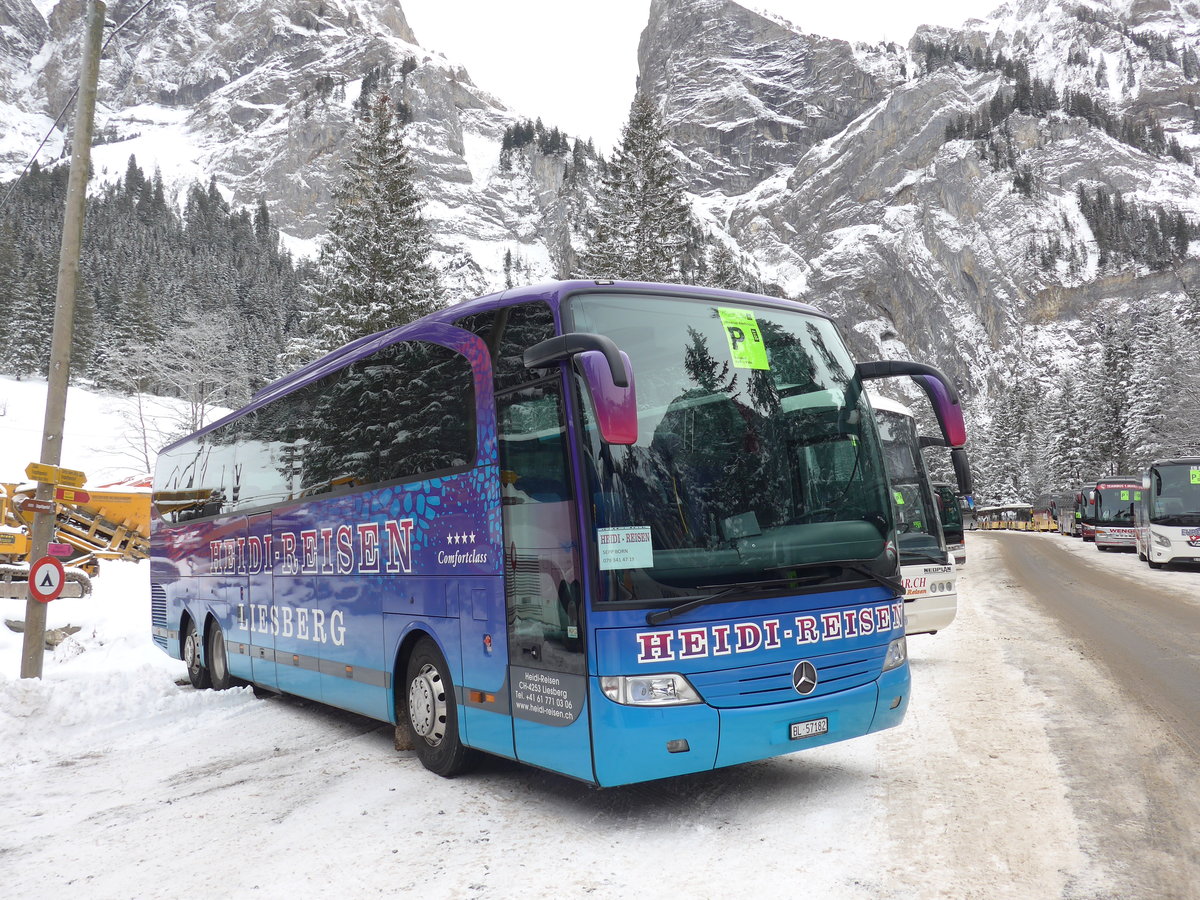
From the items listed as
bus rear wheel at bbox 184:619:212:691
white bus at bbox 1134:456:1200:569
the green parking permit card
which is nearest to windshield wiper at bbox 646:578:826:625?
the green parking permit card

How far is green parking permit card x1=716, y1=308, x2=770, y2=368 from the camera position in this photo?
219 inches

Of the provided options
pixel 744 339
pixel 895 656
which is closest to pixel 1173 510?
pixel 895 656

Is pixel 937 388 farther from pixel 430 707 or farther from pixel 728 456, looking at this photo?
pixel 430 707

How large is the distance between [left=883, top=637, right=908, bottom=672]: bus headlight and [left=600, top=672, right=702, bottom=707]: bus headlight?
168 centimetres

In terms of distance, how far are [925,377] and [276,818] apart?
514cm

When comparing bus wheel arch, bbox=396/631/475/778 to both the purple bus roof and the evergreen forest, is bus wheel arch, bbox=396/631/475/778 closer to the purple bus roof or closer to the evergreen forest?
the purple bus roof

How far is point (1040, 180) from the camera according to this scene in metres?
187

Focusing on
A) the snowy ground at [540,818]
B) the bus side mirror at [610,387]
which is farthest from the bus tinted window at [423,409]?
the snowy ground at [540,818]

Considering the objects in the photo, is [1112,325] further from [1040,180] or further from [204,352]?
[1040,180]

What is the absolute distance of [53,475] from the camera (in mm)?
10117

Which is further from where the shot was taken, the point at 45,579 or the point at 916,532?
the point at 916,532

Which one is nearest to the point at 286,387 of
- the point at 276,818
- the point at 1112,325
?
the point at 276,818

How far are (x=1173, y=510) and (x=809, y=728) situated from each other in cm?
2518

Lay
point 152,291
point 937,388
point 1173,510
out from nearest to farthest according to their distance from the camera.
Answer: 1. point 937,388
2. point 1173,510
3. point 152,291
